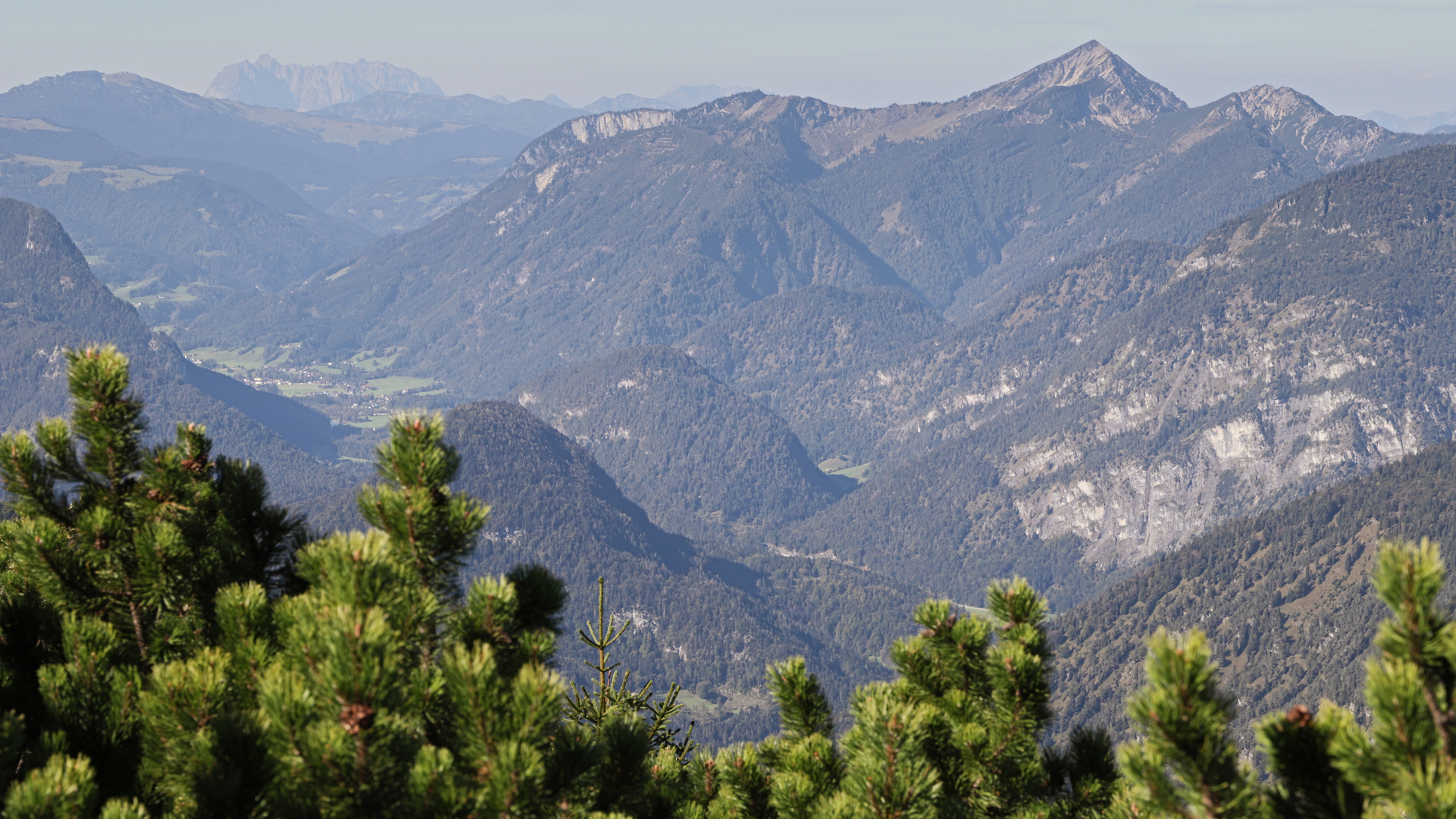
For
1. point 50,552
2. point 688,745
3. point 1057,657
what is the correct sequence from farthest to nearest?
1. point 688,745
2. point 1057,657
3. point 50,552

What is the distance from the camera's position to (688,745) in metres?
20.3

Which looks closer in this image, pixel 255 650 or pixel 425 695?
pixel 425 695

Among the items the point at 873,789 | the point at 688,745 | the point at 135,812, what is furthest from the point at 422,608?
the point at 688,745

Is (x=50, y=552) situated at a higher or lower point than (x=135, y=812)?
higher

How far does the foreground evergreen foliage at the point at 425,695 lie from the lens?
8.24 m

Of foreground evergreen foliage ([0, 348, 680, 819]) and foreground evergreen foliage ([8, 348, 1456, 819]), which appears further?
foreground evergreen foliage ([0, 348, 680, 819])

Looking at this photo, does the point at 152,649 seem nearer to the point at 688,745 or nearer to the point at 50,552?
the point at 50,552

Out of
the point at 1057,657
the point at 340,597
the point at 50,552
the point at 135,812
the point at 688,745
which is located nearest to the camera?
the point at 135,812

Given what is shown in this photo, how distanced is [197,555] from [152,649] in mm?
1118

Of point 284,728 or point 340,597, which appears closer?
point 284,728

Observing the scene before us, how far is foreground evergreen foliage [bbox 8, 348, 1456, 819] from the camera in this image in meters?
8.24

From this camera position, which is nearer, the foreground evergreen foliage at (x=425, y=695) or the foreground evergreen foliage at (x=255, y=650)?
the foreground evergreen foliage at (x=425, y=695)

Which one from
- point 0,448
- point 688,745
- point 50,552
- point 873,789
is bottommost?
point 688,745

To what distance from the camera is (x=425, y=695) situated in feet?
30.2
